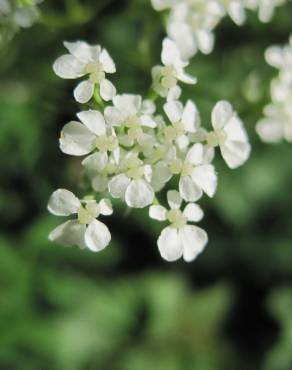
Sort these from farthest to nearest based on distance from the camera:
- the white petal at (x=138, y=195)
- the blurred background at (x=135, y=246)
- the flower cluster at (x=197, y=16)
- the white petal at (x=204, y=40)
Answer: the blurred background at (x=135, y=246) < the white petal at (x=204, y=40) < the flower cluster at (x=197, y=16) < the white petal at (x=138, y=195)

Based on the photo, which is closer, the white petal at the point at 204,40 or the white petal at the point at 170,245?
the white petal at the point at 170,245

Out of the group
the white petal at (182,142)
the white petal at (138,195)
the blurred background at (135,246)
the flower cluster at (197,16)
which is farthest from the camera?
the blurred background at (135,246)

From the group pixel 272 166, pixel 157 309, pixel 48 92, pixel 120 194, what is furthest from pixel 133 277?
pixel 120 194

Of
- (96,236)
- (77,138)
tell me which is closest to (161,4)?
(77,138)

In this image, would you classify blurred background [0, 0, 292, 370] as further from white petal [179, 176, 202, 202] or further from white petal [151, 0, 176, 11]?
white petal [179, 176, 202, 202]

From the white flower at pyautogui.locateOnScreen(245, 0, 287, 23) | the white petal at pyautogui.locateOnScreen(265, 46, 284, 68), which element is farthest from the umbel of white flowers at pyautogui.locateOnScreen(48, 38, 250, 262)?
the white petal at pyautogui.locateOnScreen(265, 46, 284, 68)

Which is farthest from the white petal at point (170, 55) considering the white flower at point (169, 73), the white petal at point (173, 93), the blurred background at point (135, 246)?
the blurred background at point (135, 246)

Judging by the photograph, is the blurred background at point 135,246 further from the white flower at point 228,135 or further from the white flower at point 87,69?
the white flower at point 228,135
